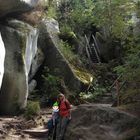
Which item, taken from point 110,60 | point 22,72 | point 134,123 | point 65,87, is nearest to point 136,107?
point 134,123

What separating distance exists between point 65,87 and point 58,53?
7.41 feet

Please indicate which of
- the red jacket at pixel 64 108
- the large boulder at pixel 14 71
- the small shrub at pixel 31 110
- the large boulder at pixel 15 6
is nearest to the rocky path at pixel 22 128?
the small shrub at pixel 31 110

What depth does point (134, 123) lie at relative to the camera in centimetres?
1144

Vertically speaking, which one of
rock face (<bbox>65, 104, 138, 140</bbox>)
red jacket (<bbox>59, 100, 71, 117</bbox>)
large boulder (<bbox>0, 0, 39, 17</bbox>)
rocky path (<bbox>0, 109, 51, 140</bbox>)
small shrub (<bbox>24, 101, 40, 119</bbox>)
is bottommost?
rocky path (<bbox>0, 109, 51, 140</bbox>)

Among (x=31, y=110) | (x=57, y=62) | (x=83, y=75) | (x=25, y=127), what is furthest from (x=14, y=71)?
(x=83, y=75)

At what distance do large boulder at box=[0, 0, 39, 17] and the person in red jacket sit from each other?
18.0 ft

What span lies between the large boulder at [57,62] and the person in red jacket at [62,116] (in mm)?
8211

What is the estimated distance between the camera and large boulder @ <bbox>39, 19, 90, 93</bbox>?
21.1m

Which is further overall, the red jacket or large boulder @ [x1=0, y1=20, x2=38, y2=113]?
large boulder @ [x1=0, y1=20, x2=38, y2=113]

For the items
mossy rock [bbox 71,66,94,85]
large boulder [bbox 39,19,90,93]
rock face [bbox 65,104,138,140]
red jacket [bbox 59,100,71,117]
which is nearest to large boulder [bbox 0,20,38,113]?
large boulder [bbox 39,19,90,93]

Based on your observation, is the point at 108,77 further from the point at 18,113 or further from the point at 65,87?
the point at 18,113

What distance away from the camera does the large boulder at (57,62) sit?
21141 mm

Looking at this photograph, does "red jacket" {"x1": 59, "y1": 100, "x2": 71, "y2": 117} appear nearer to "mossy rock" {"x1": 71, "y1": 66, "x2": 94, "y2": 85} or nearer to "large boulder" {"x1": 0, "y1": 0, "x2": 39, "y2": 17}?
"large boulder" {"x1": 0, "y1": 0, "x2": 39, "y2": 17}

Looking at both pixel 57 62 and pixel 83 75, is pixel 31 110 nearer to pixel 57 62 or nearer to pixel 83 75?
pixel 57 62
